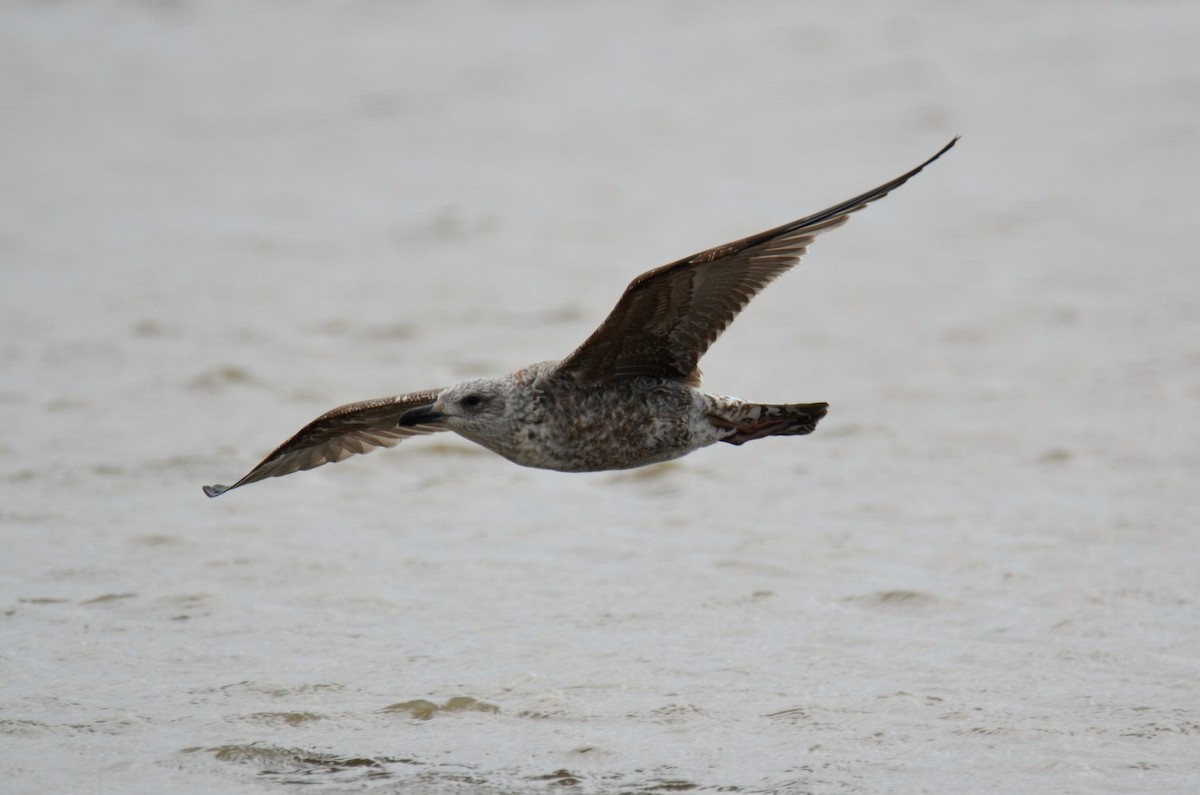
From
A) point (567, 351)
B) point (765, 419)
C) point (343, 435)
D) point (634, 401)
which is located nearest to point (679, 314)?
point (634, 401)

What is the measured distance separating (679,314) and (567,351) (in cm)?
571

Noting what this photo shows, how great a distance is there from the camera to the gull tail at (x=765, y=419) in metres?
7.31

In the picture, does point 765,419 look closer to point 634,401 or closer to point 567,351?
point 634,401

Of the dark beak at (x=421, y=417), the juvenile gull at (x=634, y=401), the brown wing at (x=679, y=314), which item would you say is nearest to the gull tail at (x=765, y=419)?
the juvenile gull at (x=634, y=401)

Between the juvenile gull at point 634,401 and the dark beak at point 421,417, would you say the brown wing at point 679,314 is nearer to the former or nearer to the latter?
the juvenile gull at point 634,401

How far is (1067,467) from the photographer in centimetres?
1088

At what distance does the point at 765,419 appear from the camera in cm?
734

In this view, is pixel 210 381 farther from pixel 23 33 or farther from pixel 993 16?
pixel 993 16

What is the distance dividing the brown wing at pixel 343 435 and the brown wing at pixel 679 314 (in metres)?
0.93

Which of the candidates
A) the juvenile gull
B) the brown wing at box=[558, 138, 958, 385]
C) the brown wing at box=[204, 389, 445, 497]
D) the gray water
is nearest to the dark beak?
the juvenile gull

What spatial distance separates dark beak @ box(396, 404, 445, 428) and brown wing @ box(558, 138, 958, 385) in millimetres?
580

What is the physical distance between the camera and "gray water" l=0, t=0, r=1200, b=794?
779cm

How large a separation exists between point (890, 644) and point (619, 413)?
88.6 inches

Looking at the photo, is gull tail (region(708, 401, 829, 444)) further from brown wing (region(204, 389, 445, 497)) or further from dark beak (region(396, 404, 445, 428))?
brown wing (region(204, 389, 445, 497))
